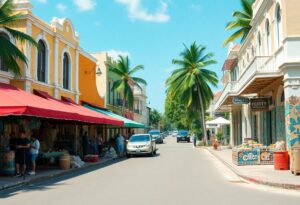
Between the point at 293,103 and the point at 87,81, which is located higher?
the point at 87,81

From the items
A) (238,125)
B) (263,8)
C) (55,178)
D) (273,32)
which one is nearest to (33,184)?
(55,178)

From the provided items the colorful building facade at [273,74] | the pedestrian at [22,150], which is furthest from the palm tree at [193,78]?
the pedestrian at [22,150]

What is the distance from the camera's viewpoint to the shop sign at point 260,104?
2269cm

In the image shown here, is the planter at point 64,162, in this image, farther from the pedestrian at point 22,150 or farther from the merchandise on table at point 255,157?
the merchandise on table at point 255,157

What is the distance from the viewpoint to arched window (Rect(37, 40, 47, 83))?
2288cm

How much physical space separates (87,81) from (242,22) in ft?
45.9

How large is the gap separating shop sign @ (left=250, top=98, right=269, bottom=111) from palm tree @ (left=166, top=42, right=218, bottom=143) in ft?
73.4

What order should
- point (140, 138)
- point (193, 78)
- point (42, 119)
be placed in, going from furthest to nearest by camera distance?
point (193, 78) → point (140, 138) → point (42, 119)

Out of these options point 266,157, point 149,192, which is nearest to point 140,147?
point 266,157

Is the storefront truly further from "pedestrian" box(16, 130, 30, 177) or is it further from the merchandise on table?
the merchandise on table

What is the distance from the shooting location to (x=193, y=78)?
1780 inches

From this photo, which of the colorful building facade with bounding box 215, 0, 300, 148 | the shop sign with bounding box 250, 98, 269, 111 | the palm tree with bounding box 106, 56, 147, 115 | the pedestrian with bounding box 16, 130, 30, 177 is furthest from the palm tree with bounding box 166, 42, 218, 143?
the pedestrian with bounding box 16, 130, 30, 177

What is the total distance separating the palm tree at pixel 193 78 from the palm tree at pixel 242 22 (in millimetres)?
10821

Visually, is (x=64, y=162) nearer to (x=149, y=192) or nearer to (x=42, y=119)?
(x=42, y=119)
